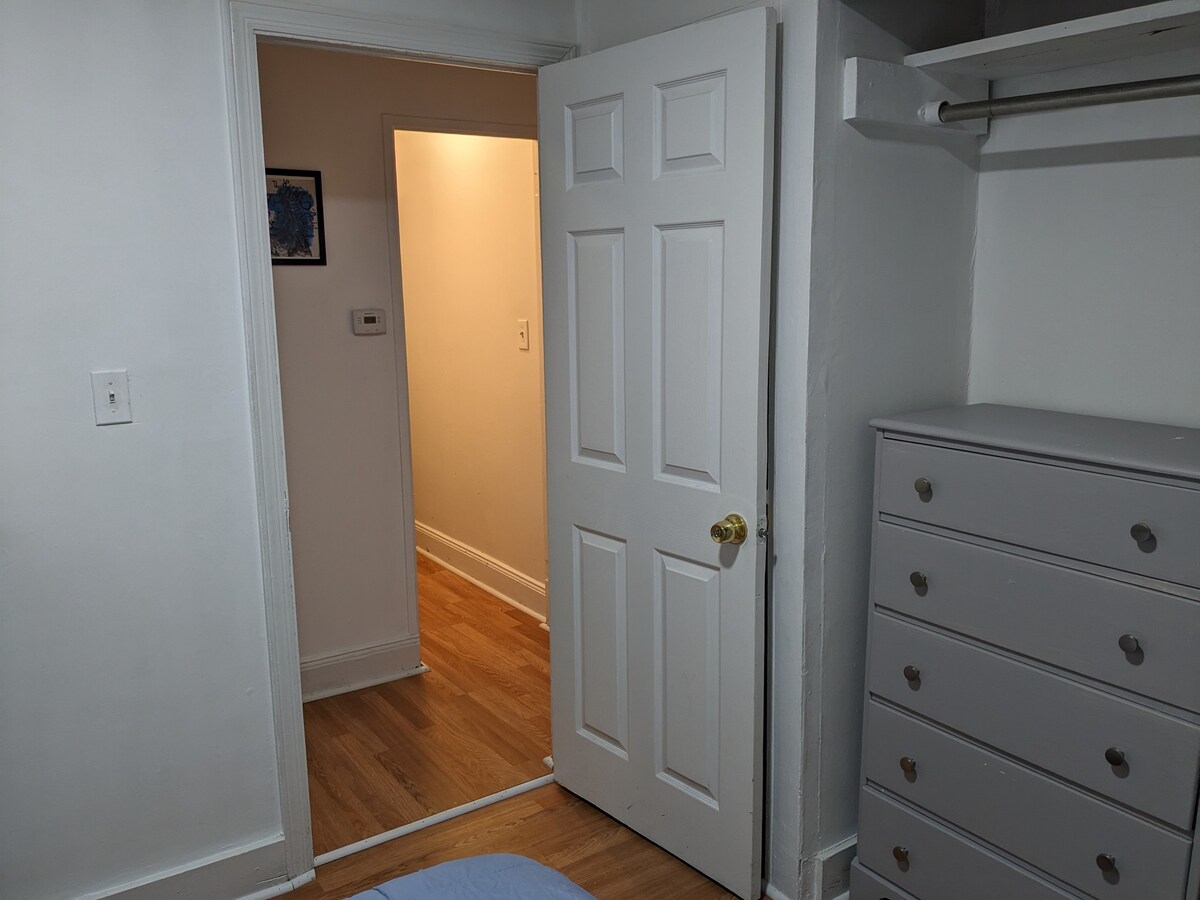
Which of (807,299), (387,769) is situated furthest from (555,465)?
(387,769)

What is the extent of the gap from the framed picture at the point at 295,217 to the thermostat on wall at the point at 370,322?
22 centimetres

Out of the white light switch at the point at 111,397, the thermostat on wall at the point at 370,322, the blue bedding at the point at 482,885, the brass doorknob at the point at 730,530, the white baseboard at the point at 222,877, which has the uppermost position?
the thermostat on wall at the point at 370,322

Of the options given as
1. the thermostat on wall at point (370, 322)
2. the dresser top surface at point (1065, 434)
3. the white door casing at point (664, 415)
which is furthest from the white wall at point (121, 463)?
the dresser top surface at point (1065, 434)

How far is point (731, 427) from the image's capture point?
2184mm

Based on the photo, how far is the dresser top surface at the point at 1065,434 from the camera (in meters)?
1.70

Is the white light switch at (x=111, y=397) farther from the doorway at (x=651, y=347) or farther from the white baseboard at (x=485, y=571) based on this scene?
the white baseboard at (x=485, y=571)

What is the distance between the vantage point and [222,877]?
2389mm

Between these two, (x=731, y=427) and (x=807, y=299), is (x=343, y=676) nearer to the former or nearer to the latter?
(x=731, y=427)

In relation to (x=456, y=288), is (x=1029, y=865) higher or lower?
lower

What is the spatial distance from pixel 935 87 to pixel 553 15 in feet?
3.29

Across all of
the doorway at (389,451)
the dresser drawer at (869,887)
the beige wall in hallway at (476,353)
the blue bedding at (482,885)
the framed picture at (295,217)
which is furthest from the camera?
the beige wall in hallway at (476,353)

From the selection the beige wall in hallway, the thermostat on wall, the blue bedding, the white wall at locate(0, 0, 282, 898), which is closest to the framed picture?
the thermostat on wall

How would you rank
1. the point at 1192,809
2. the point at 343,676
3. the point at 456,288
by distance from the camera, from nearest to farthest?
the point at 1192,809 < the point at 343,676 < the point at 456,288

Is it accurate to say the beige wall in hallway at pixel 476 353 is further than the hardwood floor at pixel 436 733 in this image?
Yes
